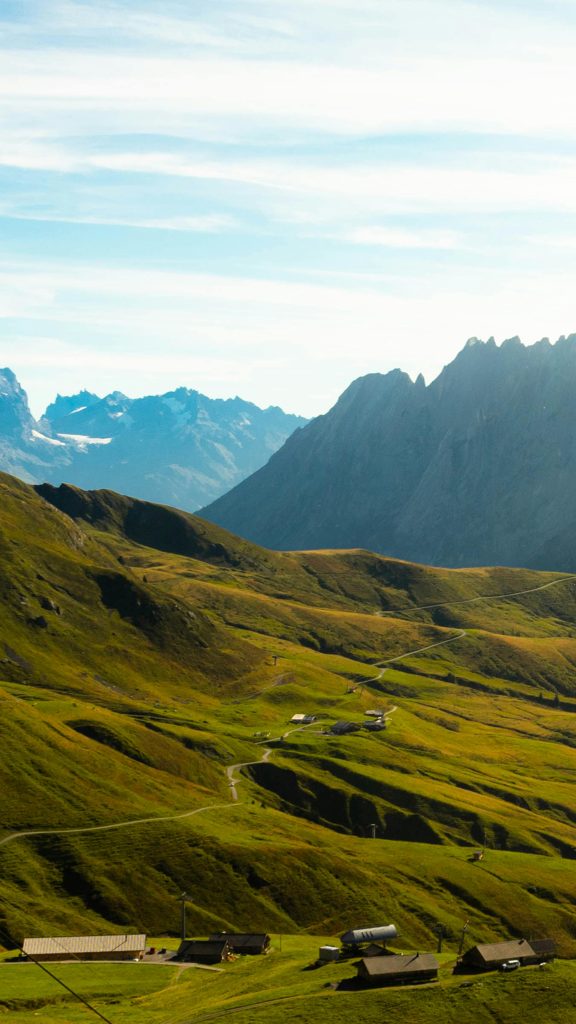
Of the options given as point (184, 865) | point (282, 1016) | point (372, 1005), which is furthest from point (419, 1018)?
point (184, 865)

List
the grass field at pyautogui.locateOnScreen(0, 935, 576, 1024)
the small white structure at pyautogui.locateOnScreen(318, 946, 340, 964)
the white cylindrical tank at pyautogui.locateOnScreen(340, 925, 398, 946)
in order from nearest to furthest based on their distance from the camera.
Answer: the grass field at pyautogui.locateOnScreen(0, 935, 576, 1024), the small white structure at pyautogui.locateOnScreen(318, 946, 340, 964), the white cylindrical tank at pyautogui.locateOnScreen(340, 925, 398, 946)

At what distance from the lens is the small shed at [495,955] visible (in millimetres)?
115938

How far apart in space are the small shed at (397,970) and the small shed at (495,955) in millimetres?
3803

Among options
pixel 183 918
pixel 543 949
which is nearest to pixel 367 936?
pixel 543 949

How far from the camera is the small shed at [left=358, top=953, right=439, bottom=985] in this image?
113250 millimetres

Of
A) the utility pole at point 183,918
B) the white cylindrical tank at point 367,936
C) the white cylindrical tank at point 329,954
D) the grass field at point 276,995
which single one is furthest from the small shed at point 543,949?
the utility pole at point 183,918

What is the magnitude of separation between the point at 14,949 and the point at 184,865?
37348 millimetres

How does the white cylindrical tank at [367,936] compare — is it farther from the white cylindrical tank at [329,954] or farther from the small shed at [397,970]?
the small shed at [397,970]

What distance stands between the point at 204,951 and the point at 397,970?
34028 mm

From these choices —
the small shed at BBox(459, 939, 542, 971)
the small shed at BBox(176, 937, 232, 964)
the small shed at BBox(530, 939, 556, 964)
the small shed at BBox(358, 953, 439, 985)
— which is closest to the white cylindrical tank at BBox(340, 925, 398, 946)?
the small shed at BBox(176, 937, 232, 964)

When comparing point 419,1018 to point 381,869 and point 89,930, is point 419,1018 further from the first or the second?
point 381,869

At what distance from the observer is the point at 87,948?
14288 cm

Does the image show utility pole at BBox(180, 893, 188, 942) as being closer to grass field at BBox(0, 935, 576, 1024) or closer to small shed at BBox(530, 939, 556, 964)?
grass field at BBox(0, 935, 576, 1024)

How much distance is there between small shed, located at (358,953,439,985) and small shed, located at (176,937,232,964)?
2823 centimetres
